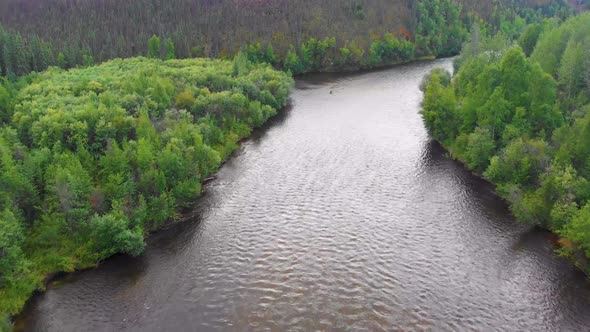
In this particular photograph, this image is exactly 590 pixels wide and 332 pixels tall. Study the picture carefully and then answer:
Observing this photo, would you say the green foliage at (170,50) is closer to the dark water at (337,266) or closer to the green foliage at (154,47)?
the green foliage at (154,47)

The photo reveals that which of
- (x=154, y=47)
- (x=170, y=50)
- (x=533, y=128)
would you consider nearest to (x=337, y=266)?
(x=533, y=128)

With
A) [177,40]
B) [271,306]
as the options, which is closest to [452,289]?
[271,306]

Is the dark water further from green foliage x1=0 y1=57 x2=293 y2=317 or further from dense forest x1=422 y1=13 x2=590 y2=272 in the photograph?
dense forest x1=422 y1=13 x2=590 y2=272

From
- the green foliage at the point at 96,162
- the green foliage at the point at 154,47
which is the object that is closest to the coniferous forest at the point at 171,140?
the green foliage at the point at 96,162

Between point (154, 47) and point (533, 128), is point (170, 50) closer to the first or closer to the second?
point (154, 47)

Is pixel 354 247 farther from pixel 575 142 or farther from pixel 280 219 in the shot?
pixel 575 142

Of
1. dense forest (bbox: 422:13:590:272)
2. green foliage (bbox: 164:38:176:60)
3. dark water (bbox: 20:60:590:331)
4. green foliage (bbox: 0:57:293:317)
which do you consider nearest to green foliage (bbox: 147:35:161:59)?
green foliage (bbox: 164:38:176:60)
